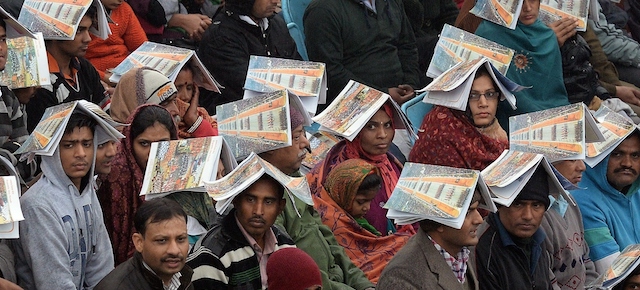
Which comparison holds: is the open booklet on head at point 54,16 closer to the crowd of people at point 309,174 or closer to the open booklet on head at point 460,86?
the crowd of people at point 309,174

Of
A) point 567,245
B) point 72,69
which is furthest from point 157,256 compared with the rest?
point 567,245

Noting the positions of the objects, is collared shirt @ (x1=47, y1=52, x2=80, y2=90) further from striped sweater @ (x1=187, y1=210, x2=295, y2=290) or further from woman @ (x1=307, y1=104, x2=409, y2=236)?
striped sweater @ (x1=187, y1=210, x2=295, y2=290)

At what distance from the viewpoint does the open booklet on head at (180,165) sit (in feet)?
19.7

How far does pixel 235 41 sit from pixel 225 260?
9.78ft

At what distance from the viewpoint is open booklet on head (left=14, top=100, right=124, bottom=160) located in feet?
18.9

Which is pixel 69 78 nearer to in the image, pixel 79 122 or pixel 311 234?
pixel 79 122

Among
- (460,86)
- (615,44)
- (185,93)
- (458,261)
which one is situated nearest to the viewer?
(458,261)

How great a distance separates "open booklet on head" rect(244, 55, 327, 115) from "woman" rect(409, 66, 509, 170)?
0.69m

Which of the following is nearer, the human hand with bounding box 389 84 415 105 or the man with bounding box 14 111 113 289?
the man with bounding box 14 111 113 289

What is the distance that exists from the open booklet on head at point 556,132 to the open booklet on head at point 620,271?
750mm

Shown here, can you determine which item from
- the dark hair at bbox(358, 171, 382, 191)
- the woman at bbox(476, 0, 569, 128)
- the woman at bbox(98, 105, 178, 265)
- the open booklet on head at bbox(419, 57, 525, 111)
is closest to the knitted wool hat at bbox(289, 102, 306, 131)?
the dark hair at bbox(358, 171, 382, 191)

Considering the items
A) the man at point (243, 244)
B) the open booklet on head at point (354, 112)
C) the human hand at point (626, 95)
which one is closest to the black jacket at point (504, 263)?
the man at point (243, 244)

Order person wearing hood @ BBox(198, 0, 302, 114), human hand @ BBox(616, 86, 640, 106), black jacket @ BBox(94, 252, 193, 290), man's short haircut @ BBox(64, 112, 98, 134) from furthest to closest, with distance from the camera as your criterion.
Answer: human hand @ BBox(616, 86, 640, 106)
person wearing hood @ BBox(198, 0, 302, 114)
man's short haircut @ BBox(64, 112, 98, 134)
black jacket @ BBox(94, 252, 193, 290)

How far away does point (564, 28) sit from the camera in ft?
30.2
